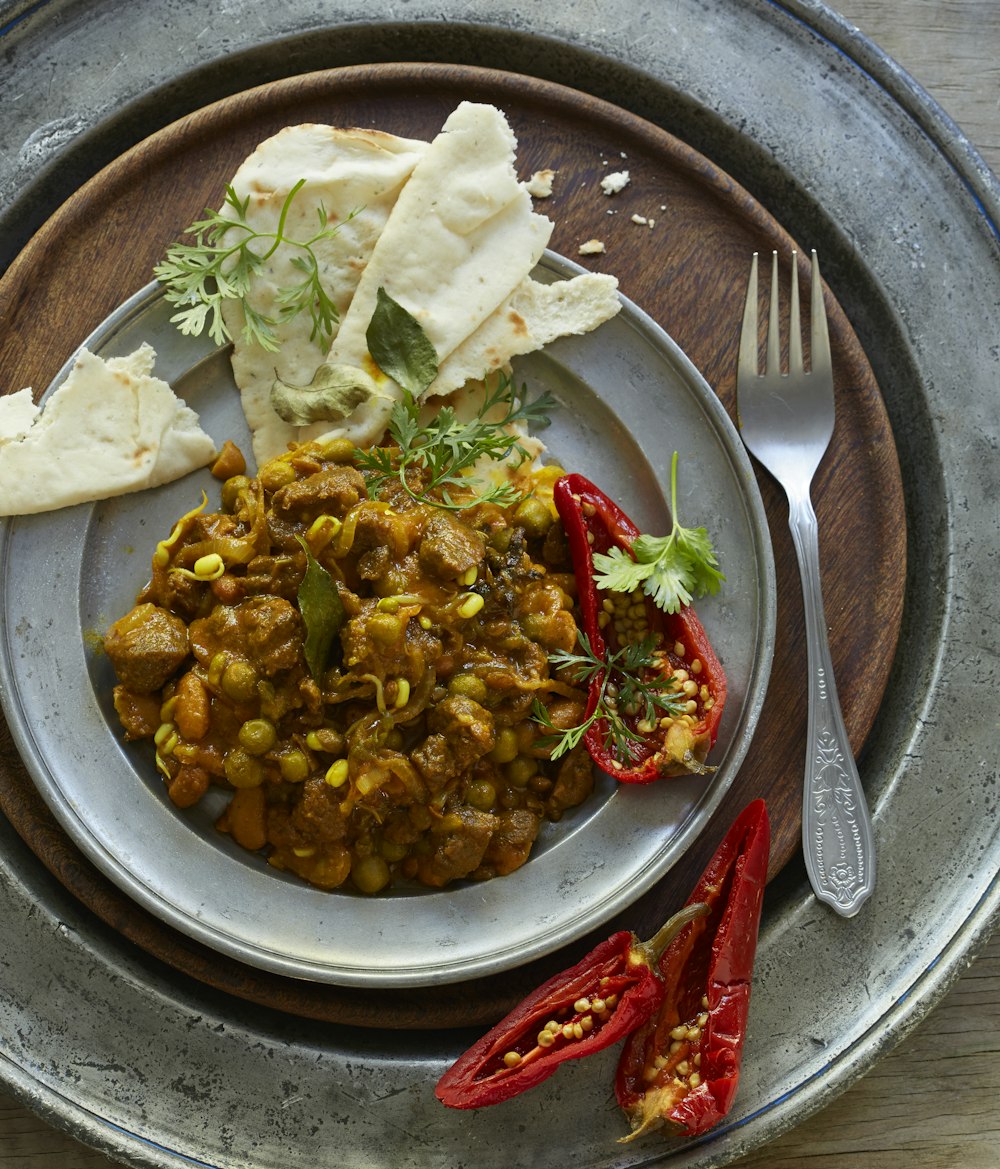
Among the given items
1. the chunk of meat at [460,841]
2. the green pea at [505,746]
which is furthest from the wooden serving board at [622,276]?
the green pea at [505,746]

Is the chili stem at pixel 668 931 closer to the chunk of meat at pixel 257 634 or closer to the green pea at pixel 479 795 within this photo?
the green pea at pixel 479 795

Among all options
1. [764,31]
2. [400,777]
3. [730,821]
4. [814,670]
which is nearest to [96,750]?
[400,777]

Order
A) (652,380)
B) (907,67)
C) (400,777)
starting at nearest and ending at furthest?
(400,777) < (652,380) < (907,67)

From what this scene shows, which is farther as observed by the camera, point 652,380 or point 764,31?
point 764,31

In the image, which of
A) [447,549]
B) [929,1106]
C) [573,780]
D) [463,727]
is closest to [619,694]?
[573,780]

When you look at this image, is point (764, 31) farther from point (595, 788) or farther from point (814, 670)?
point (595, 788)

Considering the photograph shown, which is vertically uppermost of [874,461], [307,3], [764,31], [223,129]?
[764,31]

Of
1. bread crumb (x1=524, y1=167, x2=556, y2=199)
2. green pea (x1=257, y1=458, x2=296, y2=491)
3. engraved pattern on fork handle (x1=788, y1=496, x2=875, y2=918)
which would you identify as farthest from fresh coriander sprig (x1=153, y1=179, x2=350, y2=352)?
engraved pattern on fork handle (x1=788, y1=496, x2=875, y2=918)
